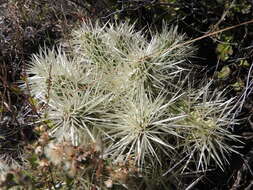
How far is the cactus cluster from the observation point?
185cm

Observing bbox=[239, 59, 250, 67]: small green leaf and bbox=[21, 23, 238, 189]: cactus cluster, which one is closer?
bbox=[21, 23, 238, 189]: cactus cluster

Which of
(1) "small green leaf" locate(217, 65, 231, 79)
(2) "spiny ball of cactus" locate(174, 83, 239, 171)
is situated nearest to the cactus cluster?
(2) "spiny ball of cactus" locate(174, 83, 239, 171)

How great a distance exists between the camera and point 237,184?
201cm

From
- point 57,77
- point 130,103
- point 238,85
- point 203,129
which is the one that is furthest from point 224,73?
point 57,77

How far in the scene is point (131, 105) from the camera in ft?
6.20

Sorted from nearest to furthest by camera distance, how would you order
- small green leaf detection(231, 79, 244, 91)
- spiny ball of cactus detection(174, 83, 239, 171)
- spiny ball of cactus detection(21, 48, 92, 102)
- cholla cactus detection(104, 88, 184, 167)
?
1. cholla cactus detection(104, 88, 184, 167)
2. spiny ball of cactus detection(174, 83, 239, 171)
3. spiny ball of cactus detection(21, 48, 92, 102)
4. small green leaf detection(231, 79, 244, 91)

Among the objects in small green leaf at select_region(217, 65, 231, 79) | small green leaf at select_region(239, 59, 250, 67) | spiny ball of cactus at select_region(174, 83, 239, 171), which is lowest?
spiny ball of cactus at select_region(174, 83, 239, 171)

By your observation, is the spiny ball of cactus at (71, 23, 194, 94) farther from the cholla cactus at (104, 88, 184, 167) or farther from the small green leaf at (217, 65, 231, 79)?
the small green leaf at (217, 65, 231, 79)

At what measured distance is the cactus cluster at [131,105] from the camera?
1.85 metres

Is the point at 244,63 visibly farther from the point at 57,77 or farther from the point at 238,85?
the point at 57,77

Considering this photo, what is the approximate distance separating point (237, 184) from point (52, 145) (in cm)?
102

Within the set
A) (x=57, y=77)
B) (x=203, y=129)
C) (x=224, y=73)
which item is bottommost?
(x=203, y=129)

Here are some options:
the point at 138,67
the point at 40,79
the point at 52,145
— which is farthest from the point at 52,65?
the point at 52,145

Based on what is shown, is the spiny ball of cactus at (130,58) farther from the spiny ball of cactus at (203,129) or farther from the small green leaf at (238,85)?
the small green leaf at (238,85)
